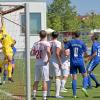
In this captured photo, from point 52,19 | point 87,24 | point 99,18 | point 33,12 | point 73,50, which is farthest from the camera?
point 99,18

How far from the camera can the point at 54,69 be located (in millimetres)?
14891

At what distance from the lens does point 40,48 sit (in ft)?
44.3

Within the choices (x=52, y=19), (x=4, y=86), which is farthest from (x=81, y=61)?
(x=52, y=19)

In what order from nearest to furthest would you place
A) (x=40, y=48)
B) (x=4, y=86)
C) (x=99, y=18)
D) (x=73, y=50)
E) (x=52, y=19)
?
(x=40, y=48), (x=73, y=50), (x=4, y=86), (x=52, y=19), (x=99, y=18)

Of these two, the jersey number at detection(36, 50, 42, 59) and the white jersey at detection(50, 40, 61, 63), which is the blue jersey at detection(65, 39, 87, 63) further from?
the jersey number at detection(36, 50, 42, 59)

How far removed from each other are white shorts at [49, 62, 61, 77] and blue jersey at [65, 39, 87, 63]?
0.45 m

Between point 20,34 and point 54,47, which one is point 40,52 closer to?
point 20,34

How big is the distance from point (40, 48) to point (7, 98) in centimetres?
155

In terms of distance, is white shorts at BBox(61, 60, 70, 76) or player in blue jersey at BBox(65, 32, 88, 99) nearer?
player in blue jersey at BBox(65, 32, 88, 99)

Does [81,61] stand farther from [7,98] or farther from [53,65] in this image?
[7,98]

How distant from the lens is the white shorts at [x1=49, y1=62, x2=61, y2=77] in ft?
48.6

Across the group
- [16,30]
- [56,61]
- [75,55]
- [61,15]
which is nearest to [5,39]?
[56,61]

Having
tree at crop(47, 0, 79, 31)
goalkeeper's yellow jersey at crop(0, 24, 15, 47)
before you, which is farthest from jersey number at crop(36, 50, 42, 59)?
tree at crop(47, 0, 79, 31)

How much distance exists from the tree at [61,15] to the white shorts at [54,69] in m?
60.6
